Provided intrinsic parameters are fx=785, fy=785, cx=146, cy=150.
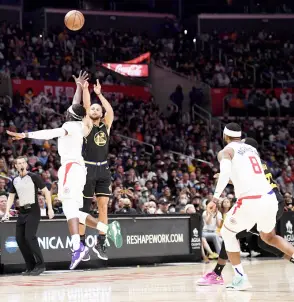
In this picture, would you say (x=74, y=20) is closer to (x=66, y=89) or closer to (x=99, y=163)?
(x=99, y=163)

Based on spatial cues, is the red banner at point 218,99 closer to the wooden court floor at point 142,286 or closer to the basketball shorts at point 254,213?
the wooden court floor at point 142,286

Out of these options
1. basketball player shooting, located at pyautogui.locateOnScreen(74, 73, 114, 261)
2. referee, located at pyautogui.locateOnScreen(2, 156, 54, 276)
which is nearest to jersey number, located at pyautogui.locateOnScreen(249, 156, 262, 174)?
basketball player shooting, located at pyautogui.locateOnScreen(74, 73, 114, 261)

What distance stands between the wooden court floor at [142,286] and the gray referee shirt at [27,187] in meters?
1.51

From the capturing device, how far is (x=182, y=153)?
28.9 metres

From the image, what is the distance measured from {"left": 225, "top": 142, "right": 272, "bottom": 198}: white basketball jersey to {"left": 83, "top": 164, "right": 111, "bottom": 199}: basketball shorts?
119 inches

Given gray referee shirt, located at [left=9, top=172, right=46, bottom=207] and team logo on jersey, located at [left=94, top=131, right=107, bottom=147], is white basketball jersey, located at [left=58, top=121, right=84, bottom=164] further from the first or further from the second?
gray referee shirt, located at [left=9, top=172, right=46, bottom=207]

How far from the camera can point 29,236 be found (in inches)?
603

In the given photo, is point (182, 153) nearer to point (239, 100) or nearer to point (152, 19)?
point (239, 100)

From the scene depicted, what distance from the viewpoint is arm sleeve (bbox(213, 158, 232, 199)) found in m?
10.3

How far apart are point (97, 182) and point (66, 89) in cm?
1767

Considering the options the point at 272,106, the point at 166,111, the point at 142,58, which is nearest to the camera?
the point at 166,111

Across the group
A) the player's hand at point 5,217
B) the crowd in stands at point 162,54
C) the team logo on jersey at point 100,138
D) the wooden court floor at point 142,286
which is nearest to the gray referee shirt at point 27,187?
the player's hand at point 5,217

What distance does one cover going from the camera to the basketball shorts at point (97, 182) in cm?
1293

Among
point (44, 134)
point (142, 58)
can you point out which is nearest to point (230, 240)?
point (44, 134)
